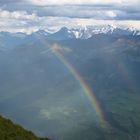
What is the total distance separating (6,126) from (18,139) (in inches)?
350

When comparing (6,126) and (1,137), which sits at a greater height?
(6,126)

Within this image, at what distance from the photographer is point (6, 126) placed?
6688 centimetres

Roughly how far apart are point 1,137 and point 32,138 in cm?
669

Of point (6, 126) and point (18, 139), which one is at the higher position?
point (6, 126)

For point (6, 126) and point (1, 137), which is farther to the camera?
point (6, 126)

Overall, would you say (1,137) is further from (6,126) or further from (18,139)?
(6,126)

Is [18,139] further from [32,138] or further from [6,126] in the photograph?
[6,126]

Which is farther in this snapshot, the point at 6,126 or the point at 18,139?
the point at 6,126

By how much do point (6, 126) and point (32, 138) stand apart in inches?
245

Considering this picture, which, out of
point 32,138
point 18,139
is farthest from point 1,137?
point 32,138

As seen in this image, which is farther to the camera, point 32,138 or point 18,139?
point 32,138

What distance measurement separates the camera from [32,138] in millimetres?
63094

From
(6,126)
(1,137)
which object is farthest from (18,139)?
(6,126)

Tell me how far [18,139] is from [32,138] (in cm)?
486
